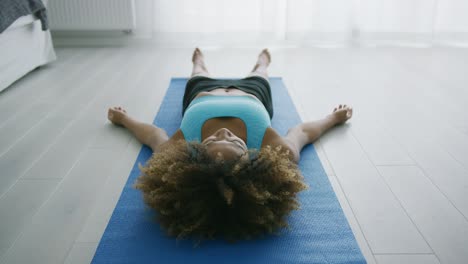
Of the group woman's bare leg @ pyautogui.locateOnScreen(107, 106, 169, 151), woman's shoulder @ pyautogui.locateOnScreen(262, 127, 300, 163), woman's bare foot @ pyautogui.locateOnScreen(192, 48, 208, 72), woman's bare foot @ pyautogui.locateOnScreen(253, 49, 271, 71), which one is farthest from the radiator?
woman's shoulder @ pyautogui.locateOnScreen(262, 127, 300, 163)

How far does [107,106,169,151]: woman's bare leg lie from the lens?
80.7 inches

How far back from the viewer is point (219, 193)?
55.9 inches

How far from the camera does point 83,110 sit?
102 inches

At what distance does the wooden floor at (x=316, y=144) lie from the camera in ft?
5.02

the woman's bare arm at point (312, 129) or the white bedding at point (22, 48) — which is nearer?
the woman's bare arm at point (312, 129)

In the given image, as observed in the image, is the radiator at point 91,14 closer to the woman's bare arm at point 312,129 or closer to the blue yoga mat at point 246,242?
the woman's bare arm at point 312,129

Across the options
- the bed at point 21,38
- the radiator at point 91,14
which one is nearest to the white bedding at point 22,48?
the bed at point 21,38

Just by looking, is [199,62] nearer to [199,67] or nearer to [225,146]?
[199,67]

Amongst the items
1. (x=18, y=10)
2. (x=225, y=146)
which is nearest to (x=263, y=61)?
(x=225, y=146)

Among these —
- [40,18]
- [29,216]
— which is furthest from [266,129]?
[40,18]

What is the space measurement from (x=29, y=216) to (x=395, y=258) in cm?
122

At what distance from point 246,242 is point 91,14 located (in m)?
2.97

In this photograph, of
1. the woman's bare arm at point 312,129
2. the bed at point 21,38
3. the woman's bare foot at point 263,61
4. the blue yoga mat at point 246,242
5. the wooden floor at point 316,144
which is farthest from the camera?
the bed at point 21,38

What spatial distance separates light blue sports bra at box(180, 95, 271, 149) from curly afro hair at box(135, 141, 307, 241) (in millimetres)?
339
